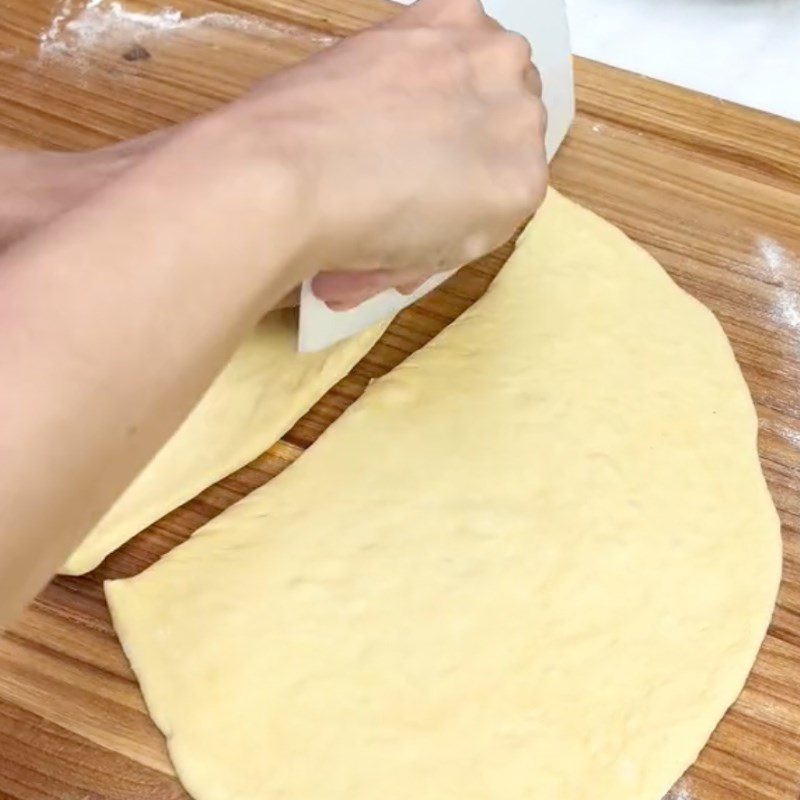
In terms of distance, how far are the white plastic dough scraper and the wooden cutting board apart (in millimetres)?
40

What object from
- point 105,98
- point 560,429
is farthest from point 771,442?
point 105,98

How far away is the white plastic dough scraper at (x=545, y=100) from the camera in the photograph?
0.82 meters

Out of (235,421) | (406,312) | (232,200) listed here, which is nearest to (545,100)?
(406,312)

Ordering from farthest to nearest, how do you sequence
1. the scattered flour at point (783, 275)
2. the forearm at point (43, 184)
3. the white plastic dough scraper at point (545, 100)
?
the scattered flour at point (783, 275)
the white plastic dough scraper at point (545, 100)
the forearm at point (43, 184)

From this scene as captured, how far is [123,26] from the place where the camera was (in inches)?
45.9

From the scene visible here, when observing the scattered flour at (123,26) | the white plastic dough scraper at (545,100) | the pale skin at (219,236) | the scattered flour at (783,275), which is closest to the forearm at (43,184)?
the pale skin at (219,236)

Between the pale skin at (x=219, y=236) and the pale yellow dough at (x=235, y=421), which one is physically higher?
the pale skin at (x=219, y=236)

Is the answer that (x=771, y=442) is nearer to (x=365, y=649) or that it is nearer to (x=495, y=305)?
(x=495, y=305)

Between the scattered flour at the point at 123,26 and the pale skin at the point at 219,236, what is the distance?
50cm

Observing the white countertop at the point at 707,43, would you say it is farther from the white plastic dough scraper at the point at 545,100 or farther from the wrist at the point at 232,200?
the wrist at the point at 232,200

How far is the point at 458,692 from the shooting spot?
0.73 metres

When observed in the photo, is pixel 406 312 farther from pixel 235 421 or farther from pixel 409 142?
pixel 409 142

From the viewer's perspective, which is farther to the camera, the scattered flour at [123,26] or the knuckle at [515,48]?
the scattered flour at [123,26]

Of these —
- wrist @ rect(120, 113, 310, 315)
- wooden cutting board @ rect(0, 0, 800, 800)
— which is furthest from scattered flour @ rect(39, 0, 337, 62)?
wrist @ rect(120, 113, 310, 315)
